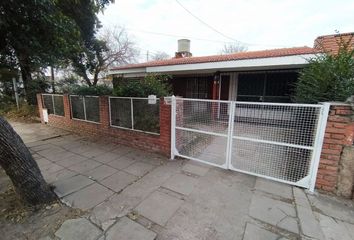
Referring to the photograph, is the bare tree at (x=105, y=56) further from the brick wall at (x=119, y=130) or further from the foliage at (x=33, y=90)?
the brick wall at (x=119, y=130)

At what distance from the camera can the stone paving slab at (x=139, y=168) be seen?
10.9 feet

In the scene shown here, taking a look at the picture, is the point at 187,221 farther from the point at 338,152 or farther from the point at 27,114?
the point at 27,114

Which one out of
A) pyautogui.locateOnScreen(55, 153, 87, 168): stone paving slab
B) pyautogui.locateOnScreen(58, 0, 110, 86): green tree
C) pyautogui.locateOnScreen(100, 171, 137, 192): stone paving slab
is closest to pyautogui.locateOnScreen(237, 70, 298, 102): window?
pyautogui.locateOnScreen(100, 171, 137, 192): stone paving slab

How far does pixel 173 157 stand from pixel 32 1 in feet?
17.3

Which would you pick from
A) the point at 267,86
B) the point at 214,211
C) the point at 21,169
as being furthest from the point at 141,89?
the point at 267,86

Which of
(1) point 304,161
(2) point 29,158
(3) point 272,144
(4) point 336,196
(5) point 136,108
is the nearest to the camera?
(2) point 29,158

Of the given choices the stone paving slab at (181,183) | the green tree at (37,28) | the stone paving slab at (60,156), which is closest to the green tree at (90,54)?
the green tree at (37,28)

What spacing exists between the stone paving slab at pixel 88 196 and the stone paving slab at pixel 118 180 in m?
0.11

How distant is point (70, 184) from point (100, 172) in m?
0.54

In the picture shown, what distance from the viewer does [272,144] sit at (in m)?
2.95

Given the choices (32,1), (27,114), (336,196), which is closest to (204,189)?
(336,196)

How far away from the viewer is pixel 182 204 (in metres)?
2.42

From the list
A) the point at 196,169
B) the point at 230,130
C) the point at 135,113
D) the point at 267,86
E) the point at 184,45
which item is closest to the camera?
the point at 230,130

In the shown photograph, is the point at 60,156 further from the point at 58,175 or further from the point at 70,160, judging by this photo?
the point at 58,175
